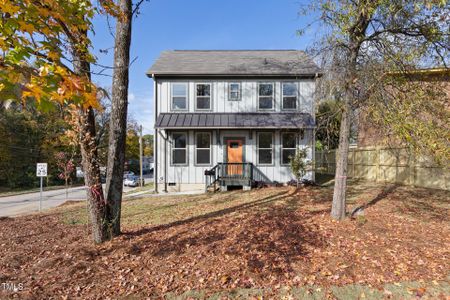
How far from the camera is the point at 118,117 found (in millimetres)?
5465

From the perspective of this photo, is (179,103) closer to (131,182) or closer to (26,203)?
(26,203)

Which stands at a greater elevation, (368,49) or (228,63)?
(228,63)

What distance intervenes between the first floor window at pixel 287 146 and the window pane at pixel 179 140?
5.18 metres

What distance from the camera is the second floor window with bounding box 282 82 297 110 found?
14078mm

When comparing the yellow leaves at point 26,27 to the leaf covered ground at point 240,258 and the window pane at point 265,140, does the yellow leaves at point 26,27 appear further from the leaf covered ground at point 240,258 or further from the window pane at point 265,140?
the window pane at point 265,140

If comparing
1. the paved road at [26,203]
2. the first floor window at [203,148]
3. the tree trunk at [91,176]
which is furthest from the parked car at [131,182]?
the tree trunk at [91,176]

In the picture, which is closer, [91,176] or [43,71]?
[43,71]

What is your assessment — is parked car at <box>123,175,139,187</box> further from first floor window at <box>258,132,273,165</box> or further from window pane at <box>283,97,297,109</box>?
window pane at <box>283,97,297,109</box>

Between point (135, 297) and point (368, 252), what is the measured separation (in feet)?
13.1

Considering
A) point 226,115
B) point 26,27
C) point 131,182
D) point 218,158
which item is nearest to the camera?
point 26,27

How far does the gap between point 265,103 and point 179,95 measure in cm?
457

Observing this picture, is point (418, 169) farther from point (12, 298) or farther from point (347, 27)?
point (12, 298)

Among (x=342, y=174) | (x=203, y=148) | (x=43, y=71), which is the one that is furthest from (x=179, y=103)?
(x=43, y=71)

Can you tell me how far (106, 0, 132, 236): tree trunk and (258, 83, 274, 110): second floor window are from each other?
30.8 ft
